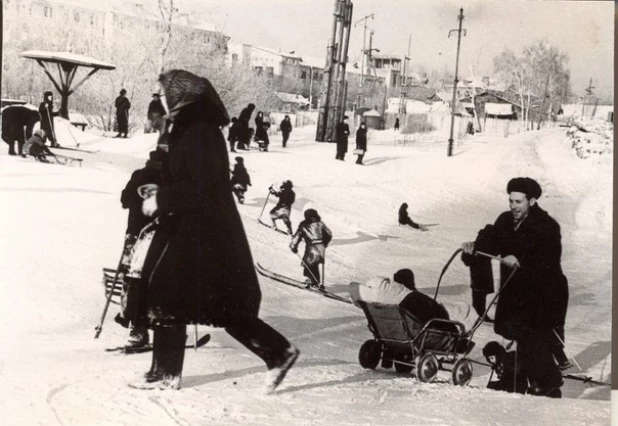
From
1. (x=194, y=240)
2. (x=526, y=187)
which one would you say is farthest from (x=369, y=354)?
(x=526, y=187)

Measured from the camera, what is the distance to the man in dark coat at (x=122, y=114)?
287cm

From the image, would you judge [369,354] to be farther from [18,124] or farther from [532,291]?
[18,124]

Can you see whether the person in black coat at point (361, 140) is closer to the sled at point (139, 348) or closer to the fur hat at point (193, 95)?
the fur hat at point (193, 95)

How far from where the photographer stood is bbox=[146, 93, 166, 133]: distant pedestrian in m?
2.72

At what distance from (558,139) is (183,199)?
1442mm

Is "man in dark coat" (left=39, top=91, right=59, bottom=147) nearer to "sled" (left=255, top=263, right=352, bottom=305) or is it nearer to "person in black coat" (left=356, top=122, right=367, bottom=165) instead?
"sled" (left=255, top=263, right=352, bottom=305)

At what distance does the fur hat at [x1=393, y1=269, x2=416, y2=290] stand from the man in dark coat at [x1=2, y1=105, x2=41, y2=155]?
1436 millimetres

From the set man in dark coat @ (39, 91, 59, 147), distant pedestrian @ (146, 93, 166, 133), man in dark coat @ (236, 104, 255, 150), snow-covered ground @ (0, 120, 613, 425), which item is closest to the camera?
snow-covered ground @ (0, 120, 613, 425)

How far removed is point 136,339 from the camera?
2676 millimetres

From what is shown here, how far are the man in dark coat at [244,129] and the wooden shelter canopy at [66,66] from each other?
532 mm

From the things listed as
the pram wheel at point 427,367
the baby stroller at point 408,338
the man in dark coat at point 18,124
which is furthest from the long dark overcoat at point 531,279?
the man in dark coat at point 18,124

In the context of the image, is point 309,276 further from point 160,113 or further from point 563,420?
point 563,420

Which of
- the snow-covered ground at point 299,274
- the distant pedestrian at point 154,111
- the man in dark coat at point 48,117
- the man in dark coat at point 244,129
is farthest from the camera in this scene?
the man in dark coat at point 48,117

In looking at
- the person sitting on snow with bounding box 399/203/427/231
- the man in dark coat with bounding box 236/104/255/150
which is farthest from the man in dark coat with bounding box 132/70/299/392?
the person sitting on snow with bounding box 399/203/427/231
